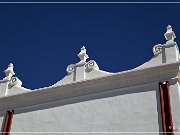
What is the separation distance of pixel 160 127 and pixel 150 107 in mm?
777

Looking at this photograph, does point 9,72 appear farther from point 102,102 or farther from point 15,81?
point 102,102

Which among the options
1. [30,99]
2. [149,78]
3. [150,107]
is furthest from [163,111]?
[30,99]

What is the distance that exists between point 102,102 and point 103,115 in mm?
487

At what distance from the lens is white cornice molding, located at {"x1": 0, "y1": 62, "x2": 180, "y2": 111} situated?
12.9m

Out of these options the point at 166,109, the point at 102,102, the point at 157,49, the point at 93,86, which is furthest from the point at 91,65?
the point at 166,109

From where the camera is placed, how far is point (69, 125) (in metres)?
13.3

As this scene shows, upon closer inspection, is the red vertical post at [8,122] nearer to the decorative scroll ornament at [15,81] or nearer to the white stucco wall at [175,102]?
the decorative scroll ornament at [15,81]

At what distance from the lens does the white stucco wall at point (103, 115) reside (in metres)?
12.4

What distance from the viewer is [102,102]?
1334cm

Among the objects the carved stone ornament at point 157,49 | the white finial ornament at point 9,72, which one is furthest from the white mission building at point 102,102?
the white finial ornament at point 9,72

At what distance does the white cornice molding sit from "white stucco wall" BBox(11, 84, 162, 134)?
0.20 metres

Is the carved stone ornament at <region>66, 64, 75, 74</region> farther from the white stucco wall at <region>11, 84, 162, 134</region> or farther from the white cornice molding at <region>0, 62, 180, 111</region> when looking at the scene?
the white stucco wall at <region>11, 84, 162, 134</region>

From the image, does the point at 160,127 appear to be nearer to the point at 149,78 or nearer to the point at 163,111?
the point at 163,111

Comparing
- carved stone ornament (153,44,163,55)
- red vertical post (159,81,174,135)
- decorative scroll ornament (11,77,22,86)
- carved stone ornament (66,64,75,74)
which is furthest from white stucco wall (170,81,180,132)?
decorative scroll ornament (11,77,22,86)
